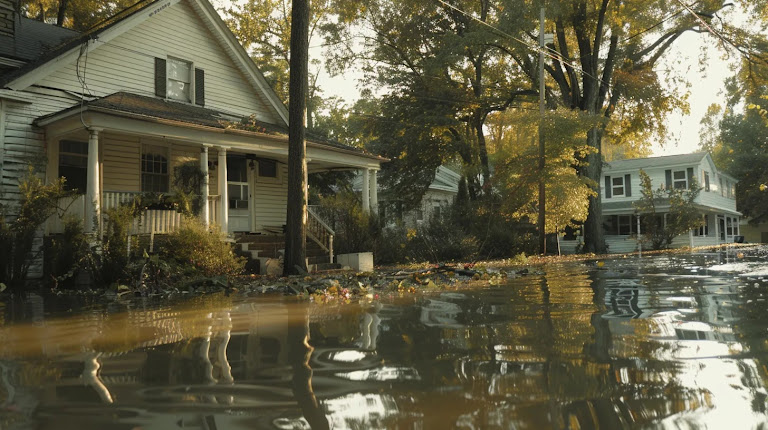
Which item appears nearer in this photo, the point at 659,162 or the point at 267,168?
the point at 267,168

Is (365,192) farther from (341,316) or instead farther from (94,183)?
(341,316)

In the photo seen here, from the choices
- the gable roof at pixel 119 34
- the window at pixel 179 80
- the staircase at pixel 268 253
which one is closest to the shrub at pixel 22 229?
the gable roof at pixel 119 34

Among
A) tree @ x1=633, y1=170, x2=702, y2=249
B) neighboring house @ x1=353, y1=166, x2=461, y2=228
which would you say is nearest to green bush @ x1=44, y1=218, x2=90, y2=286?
neighboring house @ x1=353, y1=166, x2=461, y2=228

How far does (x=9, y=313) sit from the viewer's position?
24.4ft

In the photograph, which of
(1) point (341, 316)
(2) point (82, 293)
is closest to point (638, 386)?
(1) point (341, 316)

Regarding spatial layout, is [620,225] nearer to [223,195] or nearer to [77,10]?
[223,195]

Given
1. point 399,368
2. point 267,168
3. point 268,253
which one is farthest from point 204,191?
point 399,368

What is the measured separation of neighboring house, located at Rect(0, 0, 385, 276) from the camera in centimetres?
1404

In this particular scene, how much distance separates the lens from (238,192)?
19.4m

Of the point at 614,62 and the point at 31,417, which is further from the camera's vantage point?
the point at 614,62

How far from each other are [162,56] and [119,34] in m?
1.69

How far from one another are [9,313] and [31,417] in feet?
18.5

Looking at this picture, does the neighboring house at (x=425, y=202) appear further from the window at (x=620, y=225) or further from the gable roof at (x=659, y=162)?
the window at (x=620, y=225)

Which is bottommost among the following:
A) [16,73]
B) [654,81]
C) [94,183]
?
[94,183]
